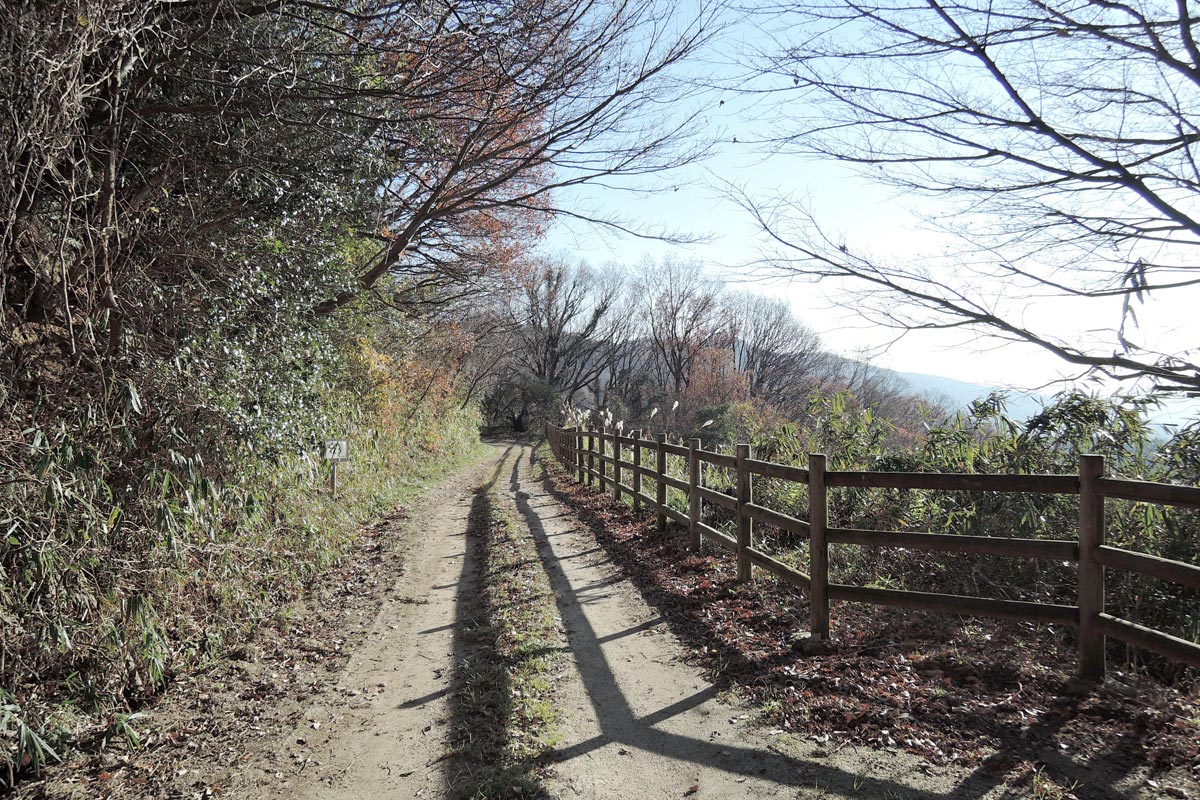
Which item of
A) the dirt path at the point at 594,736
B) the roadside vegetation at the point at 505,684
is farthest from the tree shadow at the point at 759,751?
the roadside vegetation at the point at 505,684

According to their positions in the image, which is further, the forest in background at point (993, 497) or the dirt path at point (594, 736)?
the forest in background at point (993, 497)

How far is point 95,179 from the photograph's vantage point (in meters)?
3.98

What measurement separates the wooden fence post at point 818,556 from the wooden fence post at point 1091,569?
150cm

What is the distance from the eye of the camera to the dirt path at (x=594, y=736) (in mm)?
3039

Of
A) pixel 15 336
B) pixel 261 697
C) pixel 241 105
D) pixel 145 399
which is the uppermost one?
pixel 241 105

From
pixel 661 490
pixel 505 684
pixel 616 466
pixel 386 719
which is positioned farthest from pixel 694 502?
pixel 386 719

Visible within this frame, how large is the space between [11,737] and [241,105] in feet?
13.8

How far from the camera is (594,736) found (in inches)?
139

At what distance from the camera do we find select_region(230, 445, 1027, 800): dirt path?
9.97 feet

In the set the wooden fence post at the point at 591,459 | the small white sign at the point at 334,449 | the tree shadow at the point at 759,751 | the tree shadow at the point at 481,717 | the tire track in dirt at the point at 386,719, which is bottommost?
the tire track in dirt at the point at 386,719

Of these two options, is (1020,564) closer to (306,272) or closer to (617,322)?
(306,272)

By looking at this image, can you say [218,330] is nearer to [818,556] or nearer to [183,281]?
[183,281]

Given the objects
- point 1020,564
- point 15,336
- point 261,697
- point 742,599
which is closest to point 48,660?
point 261,697

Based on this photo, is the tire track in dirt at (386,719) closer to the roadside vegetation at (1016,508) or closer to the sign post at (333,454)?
the sign post at (333,454)
